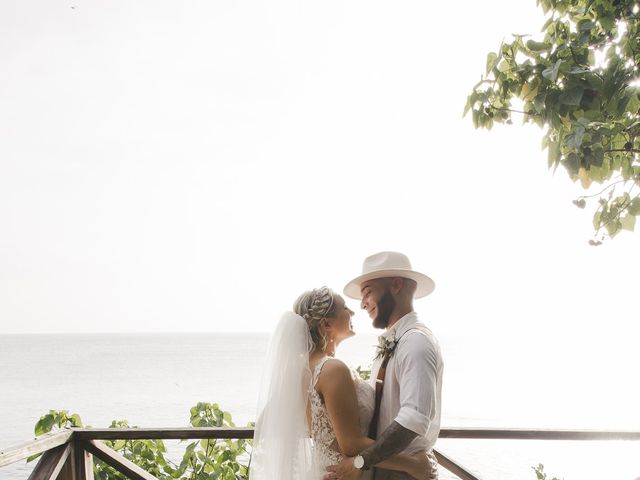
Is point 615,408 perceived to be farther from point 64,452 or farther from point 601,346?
point 601,346

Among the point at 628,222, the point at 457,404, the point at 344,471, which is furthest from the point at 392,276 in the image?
the point at 457,404

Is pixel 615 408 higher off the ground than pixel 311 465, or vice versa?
pixel 615 408

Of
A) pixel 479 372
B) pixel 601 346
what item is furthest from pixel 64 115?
pixel 601 346

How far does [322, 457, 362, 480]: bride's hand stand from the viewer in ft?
8.63

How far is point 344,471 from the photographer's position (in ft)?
8.74

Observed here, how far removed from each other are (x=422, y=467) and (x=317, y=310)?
884 millimetres

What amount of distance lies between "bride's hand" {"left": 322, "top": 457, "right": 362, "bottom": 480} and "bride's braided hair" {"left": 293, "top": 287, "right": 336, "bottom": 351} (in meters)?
0.58

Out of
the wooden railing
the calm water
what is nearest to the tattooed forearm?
the wooden railing

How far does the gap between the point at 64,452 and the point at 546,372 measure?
82.4 metres

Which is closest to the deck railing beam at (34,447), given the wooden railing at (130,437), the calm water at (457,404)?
the wooden railing at (130,437)

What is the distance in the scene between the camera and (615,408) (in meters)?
46.4

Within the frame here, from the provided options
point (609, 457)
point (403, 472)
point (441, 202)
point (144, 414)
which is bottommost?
point (403, 472)

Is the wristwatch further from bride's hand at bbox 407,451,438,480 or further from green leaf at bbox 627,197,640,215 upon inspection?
green leaf at bbox 627,197,640,215

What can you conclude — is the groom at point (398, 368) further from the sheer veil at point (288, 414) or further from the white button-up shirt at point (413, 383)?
the sheer veil at point (288, 414)
